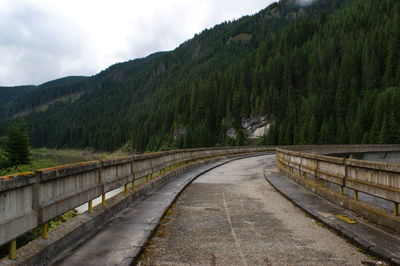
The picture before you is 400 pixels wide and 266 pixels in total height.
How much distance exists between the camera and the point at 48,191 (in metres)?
5.23

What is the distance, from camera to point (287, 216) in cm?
810

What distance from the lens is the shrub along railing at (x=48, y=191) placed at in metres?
4.15

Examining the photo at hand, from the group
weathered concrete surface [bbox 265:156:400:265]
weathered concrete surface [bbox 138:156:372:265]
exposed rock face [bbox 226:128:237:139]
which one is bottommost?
weathered concrete surface [bbox 138:156:372:265]

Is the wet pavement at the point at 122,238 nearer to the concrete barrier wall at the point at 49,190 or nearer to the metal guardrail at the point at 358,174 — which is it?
the concrete barrier wall at the point at 49,190

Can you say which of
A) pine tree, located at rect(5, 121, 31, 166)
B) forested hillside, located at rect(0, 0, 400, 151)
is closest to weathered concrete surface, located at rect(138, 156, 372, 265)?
pine tree, located at rect(5, 121, 31, 166)

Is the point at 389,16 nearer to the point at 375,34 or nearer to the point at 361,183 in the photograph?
the point at 375,34

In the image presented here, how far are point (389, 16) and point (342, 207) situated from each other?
164 m

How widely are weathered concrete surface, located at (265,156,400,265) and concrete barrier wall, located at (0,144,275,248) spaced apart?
15.4 feet

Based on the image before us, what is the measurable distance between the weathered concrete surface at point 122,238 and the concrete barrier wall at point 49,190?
2.19 ft

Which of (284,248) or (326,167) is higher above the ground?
(326,167)

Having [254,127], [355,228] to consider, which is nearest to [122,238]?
[355,228]

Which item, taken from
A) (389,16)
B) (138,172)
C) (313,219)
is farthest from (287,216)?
(389,16)

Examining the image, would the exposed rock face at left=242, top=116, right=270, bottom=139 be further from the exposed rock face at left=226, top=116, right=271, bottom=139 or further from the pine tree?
the pine tree

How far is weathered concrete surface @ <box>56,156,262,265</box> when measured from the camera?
498 centimetres
